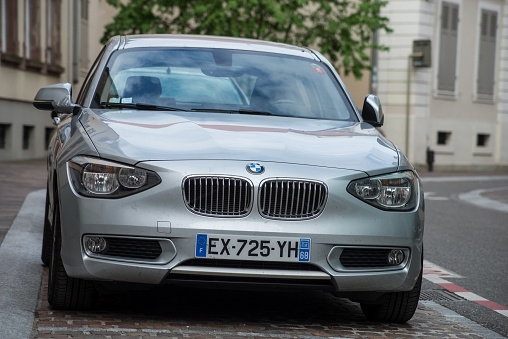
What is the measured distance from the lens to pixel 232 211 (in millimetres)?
4754

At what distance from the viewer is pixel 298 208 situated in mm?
4820

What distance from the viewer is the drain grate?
261 inches

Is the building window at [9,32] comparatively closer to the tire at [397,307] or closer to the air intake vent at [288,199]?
the tire at [397,307]

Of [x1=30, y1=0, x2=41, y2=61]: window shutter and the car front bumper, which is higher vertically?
[x1=30, y1=0, x2=41, y2=61]: window shutter

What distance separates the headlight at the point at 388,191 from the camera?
4957 mm

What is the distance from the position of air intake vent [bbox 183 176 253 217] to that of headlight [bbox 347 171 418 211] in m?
0.53

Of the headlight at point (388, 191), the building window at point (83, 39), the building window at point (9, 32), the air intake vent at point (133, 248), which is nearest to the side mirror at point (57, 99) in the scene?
the air intake vent at point (133, 248)

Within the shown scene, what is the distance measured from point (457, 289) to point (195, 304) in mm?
2254

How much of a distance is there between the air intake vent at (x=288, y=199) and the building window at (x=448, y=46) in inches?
1190

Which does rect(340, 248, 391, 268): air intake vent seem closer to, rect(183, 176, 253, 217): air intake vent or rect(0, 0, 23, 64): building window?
rect(183, 176, 253, 217): air intake vent

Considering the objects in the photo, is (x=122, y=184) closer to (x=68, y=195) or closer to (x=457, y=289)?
(x=68, y=195)

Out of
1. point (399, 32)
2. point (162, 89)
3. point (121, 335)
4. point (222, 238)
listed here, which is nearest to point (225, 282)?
point (222, 238)

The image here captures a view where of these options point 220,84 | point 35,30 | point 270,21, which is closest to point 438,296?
point 220,84

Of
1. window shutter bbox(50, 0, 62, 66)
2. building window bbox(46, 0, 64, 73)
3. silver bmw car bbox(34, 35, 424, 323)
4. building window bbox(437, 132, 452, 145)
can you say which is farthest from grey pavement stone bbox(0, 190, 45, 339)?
building window bbox(437, 132, 452, 145)
